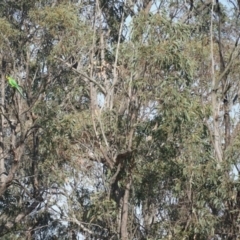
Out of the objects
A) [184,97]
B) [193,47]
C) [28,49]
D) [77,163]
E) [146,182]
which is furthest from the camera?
[28,49]

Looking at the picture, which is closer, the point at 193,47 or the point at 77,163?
the point at 77,163

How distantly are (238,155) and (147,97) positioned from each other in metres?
1.52

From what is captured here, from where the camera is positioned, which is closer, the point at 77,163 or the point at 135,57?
the point at 135,57

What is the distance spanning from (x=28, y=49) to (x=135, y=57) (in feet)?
13.5

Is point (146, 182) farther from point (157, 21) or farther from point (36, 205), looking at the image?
point (36, 205)

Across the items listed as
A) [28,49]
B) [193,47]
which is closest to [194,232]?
[193,47]

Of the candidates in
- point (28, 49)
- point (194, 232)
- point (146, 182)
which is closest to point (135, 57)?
point (146, 182)

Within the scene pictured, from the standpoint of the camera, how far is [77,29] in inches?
422

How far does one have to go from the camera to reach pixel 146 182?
8516 millimetres

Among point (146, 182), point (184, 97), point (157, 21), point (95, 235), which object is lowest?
point (95, 235)

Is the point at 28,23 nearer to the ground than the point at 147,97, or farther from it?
farther from it

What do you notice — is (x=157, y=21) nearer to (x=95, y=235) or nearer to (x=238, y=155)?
(x=238, y=155)

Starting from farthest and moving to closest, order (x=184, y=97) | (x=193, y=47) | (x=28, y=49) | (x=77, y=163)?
(x=28, y=49), (x=193, y=47), (x=77, y=163), (x=184, y=97)

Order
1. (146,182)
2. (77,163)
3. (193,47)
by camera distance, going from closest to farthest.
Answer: (146,182)
(77,163)
(193,47)
